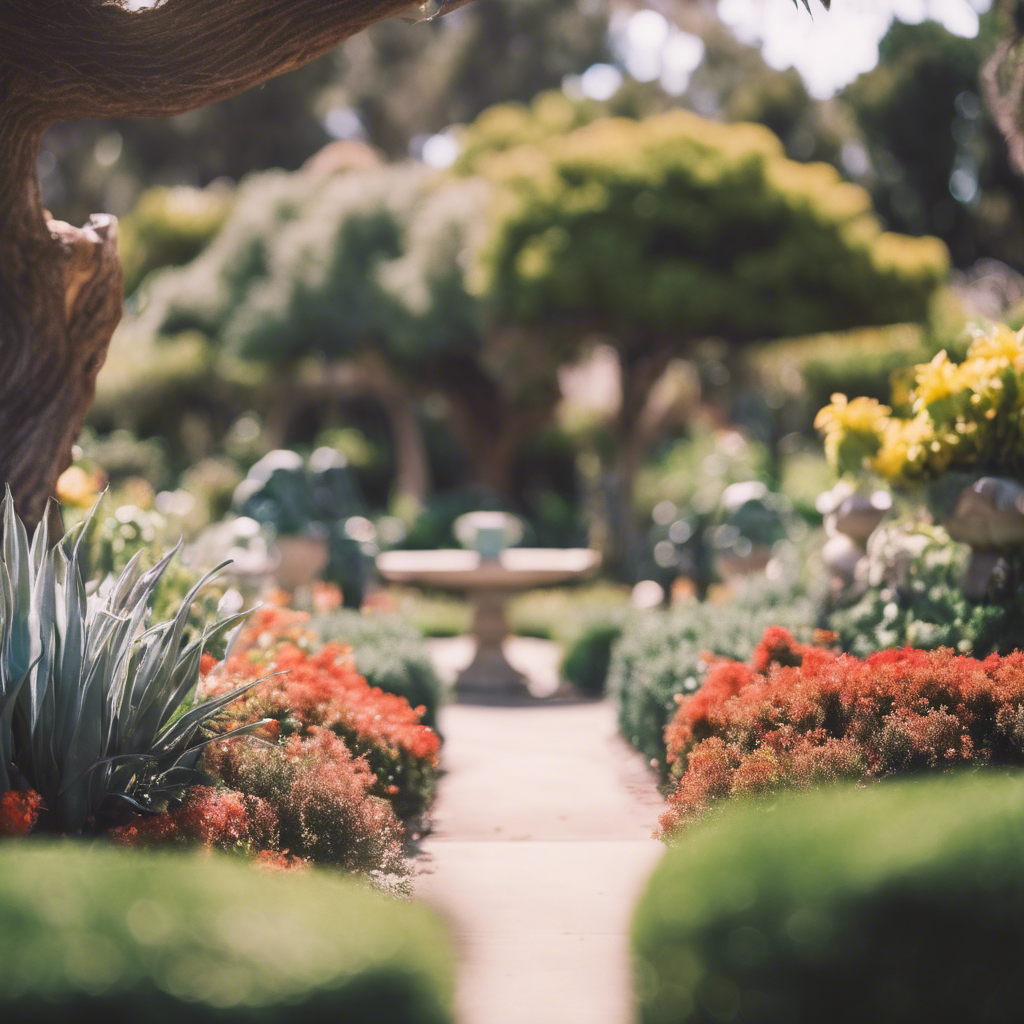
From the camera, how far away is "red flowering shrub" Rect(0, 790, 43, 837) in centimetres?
298

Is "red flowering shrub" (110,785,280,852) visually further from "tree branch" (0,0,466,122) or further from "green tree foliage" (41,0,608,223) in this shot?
"green tree foliage" (41,0,608,223)

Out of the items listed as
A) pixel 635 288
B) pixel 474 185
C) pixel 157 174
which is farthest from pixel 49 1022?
pixel 157 174

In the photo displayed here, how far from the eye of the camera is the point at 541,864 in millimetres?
4695

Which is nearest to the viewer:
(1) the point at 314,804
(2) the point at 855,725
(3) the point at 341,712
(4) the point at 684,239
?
(1) the point at 314,804

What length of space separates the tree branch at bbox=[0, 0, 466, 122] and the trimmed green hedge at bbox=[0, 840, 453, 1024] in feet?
9.99

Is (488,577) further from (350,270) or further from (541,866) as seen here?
(350,270)

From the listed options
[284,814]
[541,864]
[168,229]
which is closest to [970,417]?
[541,864]

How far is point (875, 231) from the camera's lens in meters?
16.0

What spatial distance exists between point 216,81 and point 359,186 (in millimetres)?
17631

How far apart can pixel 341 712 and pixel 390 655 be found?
Result: 1860 mm

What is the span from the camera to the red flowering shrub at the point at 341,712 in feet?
15.7

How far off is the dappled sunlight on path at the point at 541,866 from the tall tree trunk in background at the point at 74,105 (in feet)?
8.03

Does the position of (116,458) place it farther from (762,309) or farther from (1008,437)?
(1008,437)

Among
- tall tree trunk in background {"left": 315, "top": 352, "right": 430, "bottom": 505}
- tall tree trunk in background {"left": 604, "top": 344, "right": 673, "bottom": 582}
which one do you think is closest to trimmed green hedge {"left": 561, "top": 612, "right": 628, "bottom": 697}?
tall tree trunk in background {"left": 604, "top": 344, "right": 673, "bottom": 582}
